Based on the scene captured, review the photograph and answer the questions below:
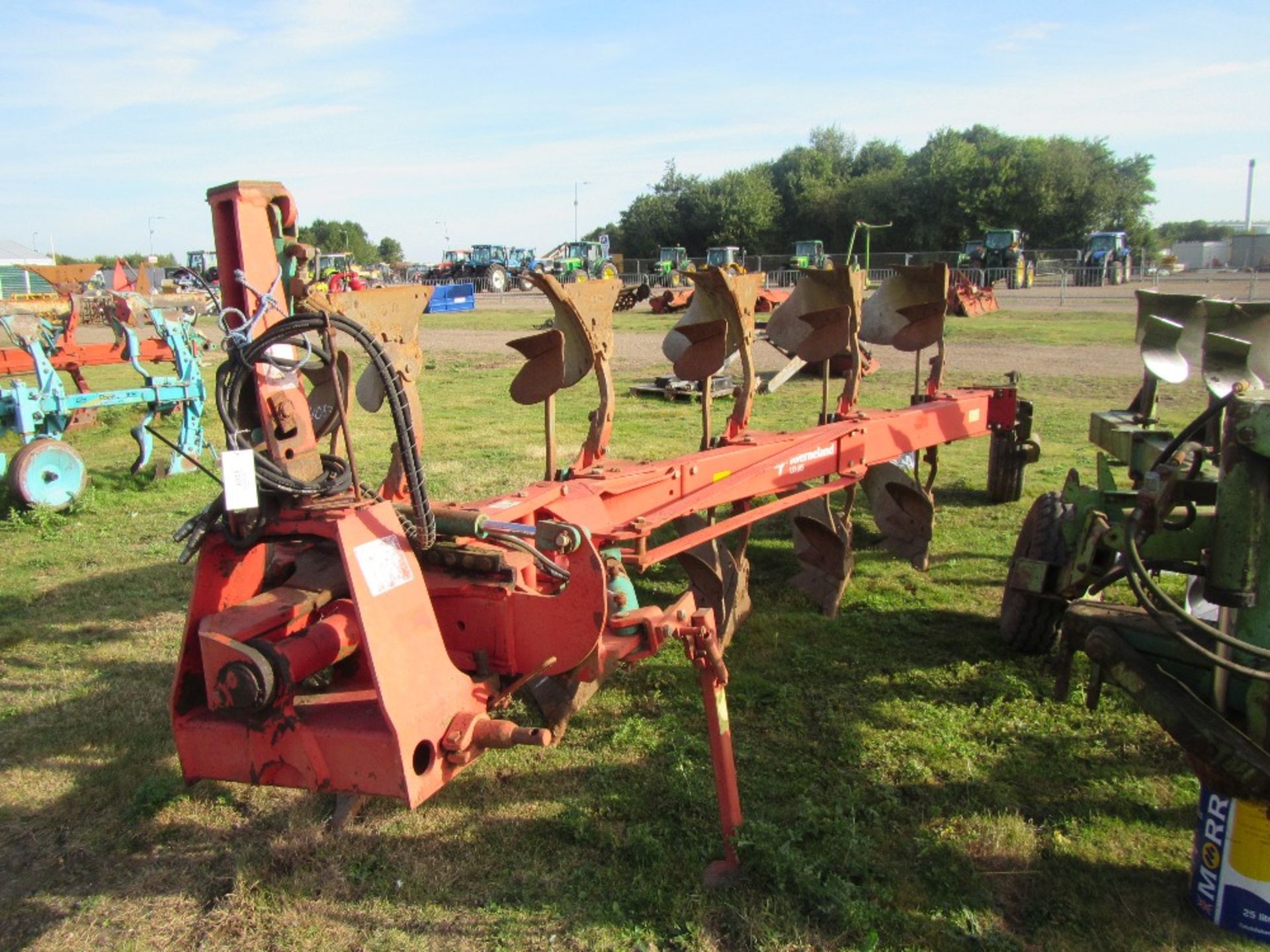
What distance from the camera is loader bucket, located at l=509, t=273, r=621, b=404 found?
13.9 ft

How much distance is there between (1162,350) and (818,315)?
231 cm

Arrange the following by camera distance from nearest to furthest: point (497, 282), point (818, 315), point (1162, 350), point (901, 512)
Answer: point (1162, 350), point (818, 315), point (901, 512), point (497, 282)

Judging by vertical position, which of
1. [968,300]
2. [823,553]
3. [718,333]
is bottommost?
[823,553]

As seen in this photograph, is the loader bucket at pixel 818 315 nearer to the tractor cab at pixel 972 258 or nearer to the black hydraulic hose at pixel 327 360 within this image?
the black hydraulic hose at pixel 327 360

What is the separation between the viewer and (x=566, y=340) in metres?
4.62

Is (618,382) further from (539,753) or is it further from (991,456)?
(539,753)

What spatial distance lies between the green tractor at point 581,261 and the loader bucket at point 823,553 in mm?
29979

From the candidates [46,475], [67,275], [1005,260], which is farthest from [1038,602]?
[1005,260]

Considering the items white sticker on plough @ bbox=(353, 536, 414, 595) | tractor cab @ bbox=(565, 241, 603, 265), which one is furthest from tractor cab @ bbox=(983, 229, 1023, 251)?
white sticker on plough @ bbox=(353, 536, 414, 595)

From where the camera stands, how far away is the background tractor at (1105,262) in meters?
34.1

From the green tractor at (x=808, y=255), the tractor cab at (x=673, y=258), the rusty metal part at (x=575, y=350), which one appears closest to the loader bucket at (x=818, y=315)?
the rusty metal part at (x=575, y=350)

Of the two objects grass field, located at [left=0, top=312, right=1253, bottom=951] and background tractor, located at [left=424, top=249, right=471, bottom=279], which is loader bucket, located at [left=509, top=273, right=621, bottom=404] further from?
background tractor, located at [left=424, top=249, right=471, bottom=279]

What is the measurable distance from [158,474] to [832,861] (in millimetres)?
7871

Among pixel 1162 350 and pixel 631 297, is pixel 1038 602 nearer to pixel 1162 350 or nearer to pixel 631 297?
pixel 1162 350
